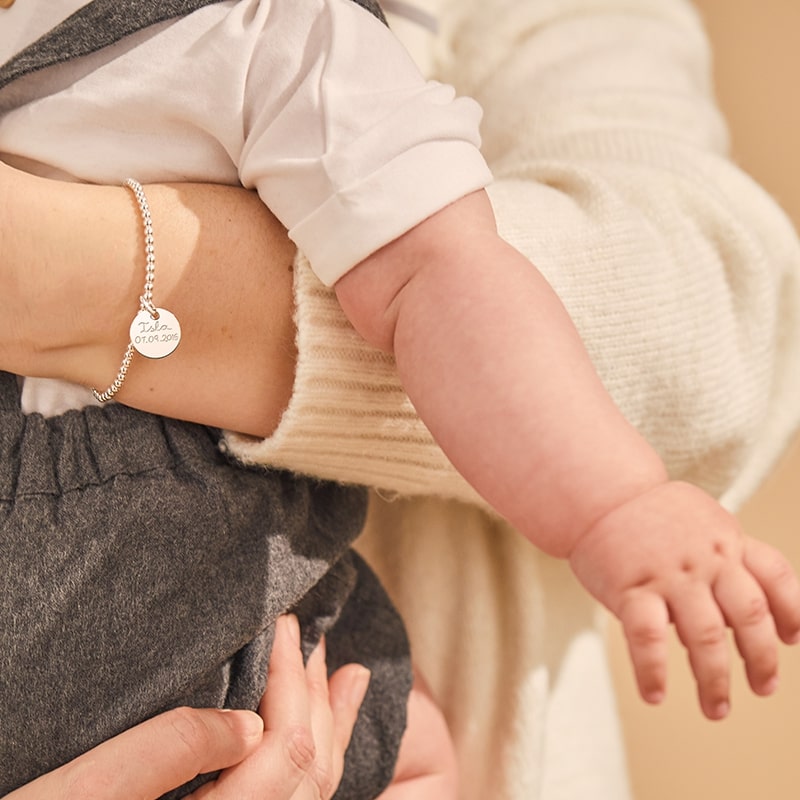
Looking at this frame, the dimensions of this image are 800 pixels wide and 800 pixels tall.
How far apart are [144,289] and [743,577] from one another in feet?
1.32

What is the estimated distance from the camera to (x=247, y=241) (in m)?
0.63

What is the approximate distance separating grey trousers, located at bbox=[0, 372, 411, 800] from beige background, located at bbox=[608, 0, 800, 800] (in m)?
1.00

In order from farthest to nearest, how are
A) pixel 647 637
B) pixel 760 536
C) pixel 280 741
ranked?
pixel 760 536, pixel 280 741, pixel 647 637

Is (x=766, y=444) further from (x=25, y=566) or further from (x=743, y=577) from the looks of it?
(x=25, y=566)

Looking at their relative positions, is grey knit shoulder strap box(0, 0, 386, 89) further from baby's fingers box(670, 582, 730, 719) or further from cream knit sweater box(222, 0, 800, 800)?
baby's fingers box(670, 582, 730, 719)

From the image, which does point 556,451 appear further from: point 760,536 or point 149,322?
point 760,536

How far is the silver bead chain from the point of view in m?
0.60

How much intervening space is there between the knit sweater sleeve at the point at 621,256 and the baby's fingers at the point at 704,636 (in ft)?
0.60

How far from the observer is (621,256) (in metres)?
0.74

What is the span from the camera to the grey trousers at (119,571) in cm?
60

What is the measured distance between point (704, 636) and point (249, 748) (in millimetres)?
377

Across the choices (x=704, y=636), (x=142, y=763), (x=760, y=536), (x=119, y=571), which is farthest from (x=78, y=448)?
(x=760, y=536)

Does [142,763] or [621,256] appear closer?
[142,763]

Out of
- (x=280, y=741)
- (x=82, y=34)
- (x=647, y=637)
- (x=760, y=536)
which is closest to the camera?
(x=647, y=637)
